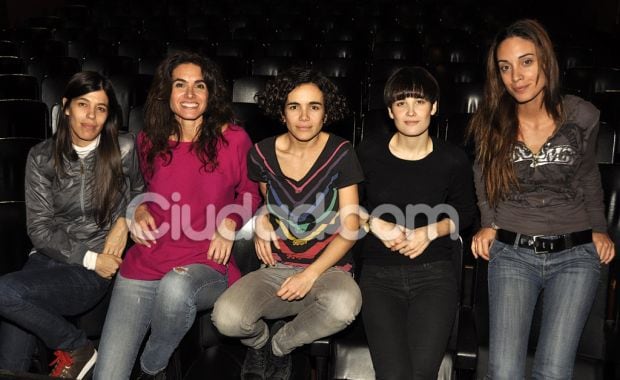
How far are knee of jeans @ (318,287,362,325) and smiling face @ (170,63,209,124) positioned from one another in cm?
67

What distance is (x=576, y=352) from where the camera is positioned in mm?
1670

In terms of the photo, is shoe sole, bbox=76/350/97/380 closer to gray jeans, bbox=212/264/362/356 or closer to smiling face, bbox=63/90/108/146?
gray jeans, bbox=212/264/362/356

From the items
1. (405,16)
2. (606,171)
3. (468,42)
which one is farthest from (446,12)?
(606,171)

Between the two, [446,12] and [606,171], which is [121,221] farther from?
[446,12]

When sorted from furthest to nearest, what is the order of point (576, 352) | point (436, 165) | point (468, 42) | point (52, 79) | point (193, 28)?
1. point (193, 28)
2. point (468, 42)
3. point (52, 79)
4. point (436, 165)
5. point (576, 352)

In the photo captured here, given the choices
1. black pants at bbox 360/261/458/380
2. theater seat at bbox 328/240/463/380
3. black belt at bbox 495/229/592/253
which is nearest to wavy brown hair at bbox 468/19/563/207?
black belt at bbox 495/229/592/253

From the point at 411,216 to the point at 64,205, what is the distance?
3.37 feet

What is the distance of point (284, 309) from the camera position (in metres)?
1.78

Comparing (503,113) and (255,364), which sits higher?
(503,113)

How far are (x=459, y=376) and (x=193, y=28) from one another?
14.3ft

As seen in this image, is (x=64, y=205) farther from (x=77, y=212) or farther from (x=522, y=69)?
(x=522, y=69)

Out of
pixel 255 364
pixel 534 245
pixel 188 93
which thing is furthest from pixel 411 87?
pixel 255 364

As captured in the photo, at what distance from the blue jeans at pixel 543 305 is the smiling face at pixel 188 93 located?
0.94 metres

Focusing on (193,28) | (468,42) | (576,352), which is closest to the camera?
(576,352)
